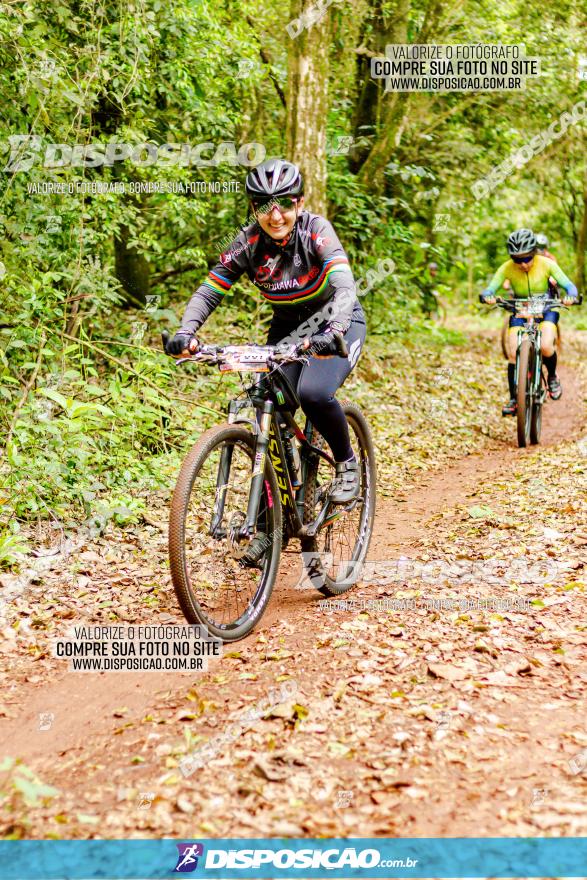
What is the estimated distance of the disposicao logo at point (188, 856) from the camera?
9.29 feet

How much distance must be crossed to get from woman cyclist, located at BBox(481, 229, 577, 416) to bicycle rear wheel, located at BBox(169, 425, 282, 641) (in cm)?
651

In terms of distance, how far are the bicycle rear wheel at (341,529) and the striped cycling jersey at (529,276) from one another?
17.9ft

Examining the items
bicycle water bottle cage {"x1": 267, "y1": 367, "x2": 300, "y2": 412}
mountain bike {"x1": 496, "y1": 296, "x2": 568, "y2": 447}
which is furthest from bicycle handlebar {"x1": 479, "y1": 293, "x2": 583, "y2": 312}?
bicycle water bottle cage {"x1": 267, "y1": 367, "x2": 300, "y2": 412}

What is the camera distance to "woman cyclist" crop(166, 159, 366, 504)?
15.5 feet

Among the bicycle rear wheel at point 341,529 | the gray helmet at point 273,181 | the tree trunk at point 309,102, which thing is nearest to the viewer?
the gray helmet at point 273,181

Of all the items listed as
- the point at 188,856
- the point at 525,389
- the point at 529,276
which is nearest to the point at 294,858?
the point at 188,856

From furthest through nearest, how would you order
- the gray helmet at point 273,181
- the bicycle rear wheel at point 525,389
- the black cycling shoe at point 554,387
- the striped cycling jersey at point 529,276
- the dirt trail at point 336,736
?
the black cycling shoe at point 554,387 → the striped cycling jersey at point 529,276 → the bicycle rear wheel at point 525,389 → the gray helmet at point 273,181 → the dirt trail at point 336,736

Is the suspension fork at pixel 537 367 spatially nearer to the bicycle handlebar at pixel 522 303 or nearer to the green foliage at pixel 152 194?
the bicycle handlebar at pixel 522 303

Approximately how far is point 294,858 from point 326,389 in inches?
110

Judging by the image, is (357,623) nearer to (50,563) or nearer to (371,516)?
(371,516)

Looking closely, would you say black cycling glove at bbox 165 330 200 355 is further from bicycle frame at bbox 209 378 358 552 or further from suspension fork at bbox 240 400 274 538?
suspension fork at bbox 240 400 274 538

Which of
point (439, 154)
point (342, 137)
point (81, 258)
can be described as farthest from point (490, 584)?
point (439, 154)

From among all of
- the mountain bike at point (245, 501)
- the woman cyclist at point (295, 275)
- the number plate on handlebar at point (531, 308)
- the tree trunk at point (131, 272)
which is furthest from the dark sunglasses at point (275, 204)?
the number plate on handlebar at point (531, 308)

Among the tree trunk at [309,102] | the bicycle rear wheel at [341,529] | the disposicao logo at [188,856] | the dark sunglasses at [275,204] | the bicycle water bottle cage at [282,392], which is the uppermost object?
the tree trunk at [309,102]
